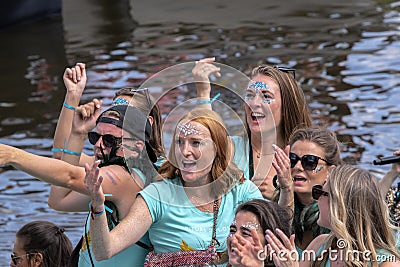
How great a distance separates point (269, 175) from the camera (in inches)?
200

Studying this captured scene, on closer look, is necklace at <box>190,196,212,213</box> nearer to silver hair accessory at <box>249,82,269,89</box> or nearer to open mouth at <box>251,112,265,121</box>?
open mouth at <box>251,112,265,121</box>

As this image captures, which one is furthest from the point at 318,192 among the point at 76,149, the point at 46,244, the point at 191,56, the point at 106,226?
the point at 191,56

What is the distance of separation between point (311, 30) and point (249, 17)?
162 cm

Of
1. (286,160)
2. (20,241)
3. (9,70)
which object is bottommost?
(9,70)

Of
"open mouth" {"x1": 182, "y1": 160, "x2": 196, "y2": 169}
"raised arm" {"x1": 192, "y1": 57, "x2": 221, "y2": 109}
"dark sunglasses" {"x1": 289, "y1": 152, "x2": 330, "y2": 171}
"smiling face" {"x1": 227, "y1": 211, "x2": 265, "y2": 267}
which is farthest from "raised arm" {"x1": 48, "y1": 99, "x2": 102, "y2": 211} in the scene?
"dark sunglasses" {"x1": 289, "y1": 152, "x2": 330, "y2": 171}

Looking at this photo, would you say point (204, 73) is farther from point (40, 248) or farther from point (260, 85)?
point (40, 248)

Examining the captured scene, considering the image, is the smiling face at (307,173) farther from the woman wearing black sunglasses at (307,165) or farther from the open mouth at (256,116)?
the open mouth at (256,116)

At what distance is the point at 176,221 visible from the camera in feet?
14.1

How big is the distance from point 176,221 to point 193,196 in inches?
5.9

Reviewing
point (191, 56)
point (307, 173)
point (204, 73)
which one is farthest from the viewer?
point (191, 56)

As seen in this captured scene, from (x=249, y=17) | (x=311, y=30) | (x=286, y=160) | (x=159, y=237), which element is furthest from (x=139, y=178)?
(x=249, y=17)

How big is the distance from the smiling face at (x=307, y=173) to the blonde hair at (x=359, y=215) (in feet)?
2.47

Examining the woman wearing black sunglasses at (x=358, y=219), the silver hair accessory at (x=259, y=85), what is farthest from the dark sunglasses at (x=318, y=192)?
the silver hair accessory at (x=259, y=85)

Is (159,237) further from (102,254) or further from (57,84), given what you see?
(57,84)
